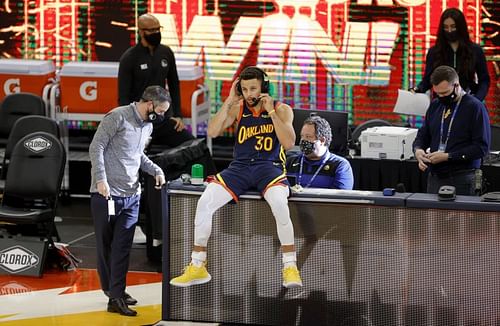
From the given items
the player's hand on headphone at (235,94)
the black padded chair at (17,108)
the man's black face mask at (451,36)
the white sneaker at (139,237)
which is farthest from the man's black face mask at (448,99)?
the black padded chair at (17,108)

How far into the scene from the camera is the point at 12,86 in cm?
1528

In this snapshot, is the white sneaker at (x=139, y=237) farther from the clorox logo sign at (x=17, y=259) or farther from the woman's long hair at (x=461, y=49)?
the woman's long hair at (x=461, y=49)

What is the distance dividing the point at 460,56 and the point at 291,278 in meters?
3.99

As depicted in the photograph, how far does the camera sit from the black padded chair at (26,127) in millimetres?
13336

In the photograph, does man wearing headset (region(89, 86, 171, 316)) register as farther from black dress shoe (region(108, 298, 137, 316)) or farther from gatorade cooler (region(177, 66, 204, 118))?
gatorade cooler (region(177, 66, 204, 118))

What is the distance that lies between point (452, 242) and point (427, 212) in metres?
0.27

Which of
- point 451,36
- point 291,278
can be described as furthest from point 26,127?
point 291,278

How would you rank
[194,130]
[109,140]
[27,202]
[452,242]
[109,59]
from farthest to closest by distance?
[109,59] < [194,130] < [27,202] < [109,140] < [452,242]

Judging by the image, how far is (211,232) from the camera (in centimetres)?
976

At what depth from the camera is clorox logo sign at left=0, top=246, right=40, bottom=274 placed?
11.9 m

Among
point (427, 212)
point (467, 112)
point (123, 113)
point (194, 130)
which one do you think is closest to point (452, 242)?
point (427, 212)

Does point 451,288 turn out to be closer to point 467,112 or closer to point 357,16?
point 467,112


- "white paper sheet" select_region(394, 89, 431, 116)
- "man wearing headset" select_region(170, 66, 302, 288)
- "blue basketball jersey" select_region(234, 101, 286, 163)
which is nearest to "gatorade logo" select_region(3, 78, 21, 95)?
"white paper sheet" select_region(394, 89, 431, 116)

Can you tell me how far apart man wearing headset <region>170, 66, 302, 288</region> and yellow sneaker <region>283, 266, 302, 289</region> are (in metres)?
0.03
